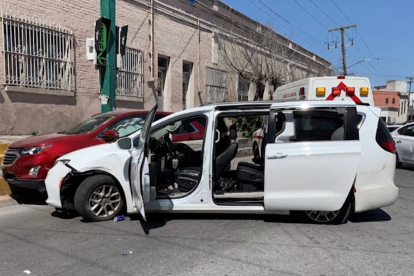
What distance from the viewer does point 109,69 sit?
986cm

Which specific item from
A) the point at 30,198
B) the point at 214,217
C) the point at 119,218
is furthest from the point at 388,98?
the point at 119,218

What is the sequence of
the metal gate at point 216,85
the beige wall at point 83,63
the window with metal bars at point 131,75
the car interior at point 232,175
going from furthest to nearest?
1. the metal gate at point 216,85
2. the window with metal bars at point 131,75
3. the beige wall at point 83,63
4. the car interior at point 232,175

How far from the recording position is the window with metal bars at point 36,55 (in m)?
10.5

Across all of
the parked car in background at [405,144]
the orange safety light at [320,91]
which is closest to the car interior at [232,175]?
the orange safety light at [320,91]

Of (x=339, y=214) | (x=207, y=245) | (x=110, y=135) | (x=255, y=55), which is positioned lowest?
(x=207, y=245)

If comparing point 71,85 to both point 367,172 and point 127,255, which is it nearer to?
point 127,255

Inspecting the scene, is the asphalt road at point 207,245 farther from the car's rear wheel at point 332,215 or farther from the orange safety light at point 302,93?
the orange safety light at point 302,93

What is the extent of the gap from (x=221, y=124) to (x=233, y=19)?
15.9 meters

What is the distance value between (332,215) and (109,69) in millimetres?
6958

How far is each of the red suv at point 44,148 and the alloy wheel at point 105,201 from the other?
132cm

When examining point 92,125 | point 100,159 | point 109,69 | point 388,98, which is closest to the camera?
point 100,159

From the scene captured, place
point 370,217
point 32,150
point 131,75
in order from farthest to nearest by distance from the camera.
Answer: point 131,75 → point 32,150 → point 370,217

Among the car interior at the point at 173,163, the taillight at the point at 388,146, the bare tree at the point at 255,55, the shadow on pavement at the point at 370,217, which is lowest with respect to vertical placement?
the shadow on pavement at the point at 370,217

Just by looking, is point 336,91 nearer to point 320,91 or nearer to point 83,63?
point 320,91
